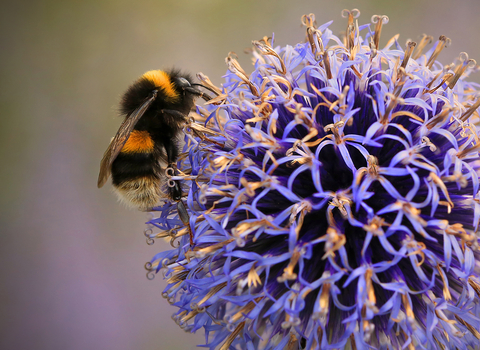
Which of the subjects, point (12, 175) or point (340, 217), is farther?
point (12, 175)

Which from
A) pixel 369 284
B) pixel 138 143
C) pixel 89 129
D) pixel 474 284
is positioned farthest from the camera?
pixel 89 129

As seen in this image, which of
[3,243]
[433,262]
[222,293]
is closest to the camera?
[433,262]

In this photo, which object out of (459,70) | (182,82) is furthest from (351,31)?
(182,82)

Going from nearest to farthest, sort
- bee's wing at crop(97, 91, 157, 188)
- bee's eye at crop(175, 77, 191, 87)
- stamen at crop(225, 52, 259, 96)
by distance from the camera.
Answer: bee's wing at crop(97, 91, 157, 188)
stamen at crop(225, 52, 259, 96)
bee's eye at crop(175, 77, 191, 87)

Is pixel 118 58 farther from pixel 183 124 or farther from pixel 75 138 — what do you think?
pixel 183 124

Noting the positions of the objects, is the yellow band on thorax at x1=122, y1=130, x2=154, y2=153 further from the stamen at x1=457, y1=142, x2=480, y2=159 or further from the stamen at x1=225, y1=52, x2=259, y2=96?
the stamen at x1=457, y1=142, x2=480, y2=159

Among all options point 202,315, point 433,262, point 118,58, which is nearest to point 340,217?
point 433,262

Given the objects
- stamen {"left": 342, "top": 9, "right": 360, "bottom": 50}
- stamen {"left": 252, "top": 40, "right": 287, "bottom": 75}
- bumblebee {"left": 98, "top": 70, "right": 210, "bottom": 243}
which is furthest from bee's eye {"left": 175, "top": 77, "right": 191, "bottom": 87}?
stamen {"left": 342, "top": 9, "right": 360, "bottom": 50}

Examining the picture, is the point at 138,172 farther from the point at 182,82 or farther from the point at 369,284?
the point at 369,284
